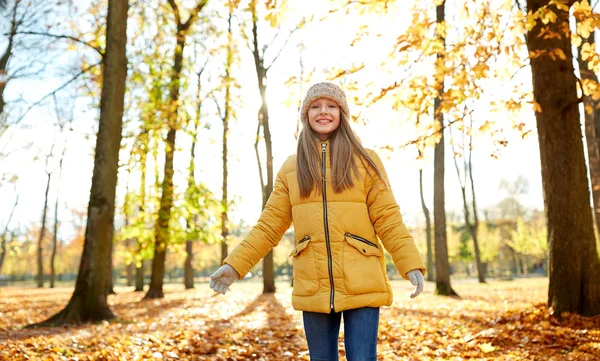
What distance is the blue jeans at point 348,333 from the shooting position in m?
2.52

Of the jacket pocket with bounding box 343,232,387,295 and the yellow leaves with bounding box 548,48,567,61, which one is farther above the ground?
the yellow leaves with bounding box 548,48,567,61

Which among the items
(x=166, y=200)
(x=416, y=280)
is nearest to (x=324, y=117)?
(x=416, y=280)

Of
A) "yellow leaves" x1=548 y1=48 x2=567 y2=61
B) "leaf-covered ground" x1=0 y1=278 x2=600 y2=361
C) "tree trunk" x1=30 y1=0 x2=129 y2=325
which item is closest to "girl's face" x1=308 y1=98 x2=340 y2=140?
"leaf-covered ground" x1=0 y1=278 x2=600 y2=361

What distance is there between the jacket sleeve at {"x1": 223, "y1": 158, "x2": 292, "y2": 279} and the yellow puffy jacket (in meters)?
0.02

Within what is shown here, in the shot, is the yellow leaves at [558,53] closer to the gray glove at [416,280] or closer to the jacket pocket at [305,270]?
the gray glove at [416,280]

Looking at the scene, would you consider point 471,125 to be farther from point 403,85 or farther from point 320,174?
point 320,174

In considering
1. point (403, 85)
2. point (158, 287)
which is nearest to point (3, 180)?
point (158, 287)

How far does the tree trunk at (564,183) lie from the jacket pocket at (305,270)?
5.35 meters

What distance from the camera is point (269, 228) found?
2.90m

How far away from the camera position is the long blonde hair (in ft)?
8.75

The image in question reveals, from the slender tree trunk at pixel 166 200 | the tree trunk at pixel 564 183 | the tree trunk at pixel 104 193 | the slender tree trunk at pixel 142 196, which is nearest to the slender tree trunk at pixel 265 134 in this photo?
the slender tree trunk at pixel 166 200

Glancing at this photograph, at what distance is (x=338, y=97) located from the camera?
2922 millimetres

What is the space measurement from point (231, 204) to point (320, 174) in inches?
633

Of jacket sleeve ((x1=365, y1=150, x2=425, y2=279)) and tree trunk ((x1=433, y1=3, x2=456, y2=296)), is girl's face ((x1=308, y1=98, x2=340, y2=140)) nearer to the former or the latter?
jacket sleeve ((x1=365, y1=150, x2=425, y2=279))
